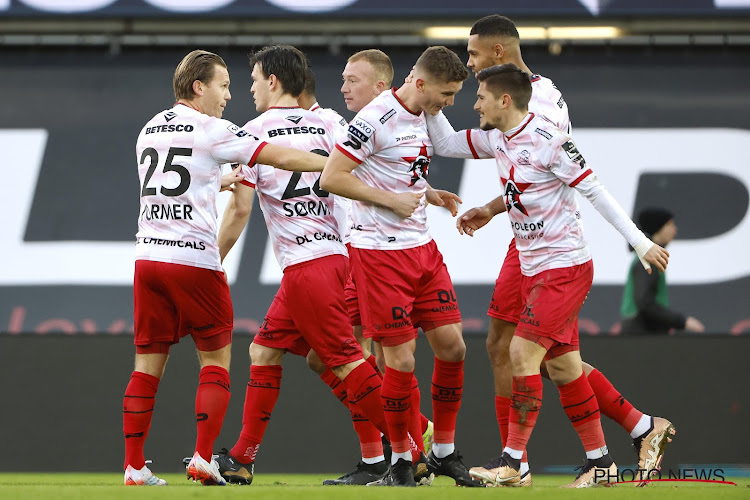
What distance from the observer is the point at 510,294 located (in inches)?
213

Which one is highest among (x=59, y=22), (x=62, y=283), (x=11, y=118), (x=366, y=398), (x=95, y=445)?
(x=59, y=22)

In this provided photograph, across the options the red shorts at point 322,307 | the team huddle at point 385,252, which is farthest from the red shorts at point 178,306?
the red shorts at point 322,307

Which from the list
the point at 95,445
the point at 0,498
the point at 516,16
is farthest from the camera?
the point at 516,16

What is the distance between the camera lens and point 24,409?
313 inches

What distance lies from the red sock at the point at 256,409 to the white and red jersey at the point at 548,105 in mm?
1944

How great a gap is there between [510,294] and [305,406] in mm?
2941

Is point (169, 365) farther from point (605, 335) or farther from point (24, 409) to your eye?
point (605, 335)

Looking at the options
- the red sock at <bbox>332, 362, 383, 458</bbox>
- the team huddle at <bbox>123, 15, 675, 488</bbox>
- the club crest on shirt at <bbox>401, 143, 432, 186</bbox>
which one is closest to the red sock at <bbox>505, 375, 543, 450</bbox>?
the team huddle at <bbox>123, 15, 675, 488</bbox>

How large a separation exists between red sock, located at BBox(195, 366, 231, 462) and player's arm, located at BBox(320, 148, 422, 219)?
3.49ft

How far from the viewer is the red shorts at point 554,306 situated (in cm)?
495

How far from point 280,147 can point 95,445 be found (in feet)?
12.7

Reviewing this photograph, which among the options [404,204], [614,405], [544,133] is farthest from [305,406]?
[544,133]

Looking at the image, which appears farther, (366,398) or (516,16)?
(516,16)

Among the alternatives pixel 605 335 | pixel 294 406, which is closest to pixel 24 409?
pixel 294 406
